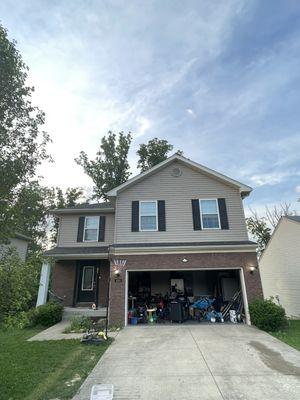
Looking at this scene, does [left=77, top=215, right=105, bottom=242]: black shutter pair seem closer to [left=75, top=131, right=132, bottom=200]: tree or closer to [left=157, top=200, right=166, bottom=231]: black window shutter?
[left=157, top=200, right=166, bottom=231]: black window shutter

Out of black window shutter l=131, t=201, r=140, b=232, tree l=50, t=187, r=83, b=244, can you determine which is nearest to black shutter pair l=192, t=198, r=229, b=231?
black window shutter l=131, t=201, r=140, b=232

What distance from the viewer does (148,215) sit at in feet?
40.0

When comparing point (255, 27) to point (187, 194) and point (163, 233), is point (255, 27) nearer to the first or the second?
point (187, 194)

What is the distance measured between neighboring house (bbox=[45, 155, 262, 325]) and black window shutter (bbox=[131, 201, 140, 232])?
0.05m

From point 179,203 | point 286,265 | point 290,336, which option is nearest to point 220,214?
point 179,203

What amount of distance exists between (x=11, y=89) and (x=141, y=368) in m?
10.1

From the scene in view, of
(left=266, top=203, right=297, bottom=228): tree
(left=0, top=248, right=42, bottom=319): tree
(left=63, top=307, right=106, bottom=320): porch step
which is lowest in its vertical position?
(left=63, top=307, right=106, bottom=320): porch step

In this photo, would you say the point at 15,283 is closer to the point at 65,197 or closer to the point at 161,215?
the point at 161,215

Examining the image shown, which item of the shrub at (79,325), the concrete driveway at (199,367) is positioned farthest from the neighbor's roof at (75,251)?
the concrete driveway at (199,367)

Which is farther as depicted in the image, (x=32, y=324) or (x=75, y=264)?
(x=75, y=264)

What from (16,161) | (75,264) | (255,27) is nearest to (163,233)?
(75,264)

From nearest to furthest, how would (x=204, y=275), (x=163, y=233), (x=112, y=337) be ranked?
(x=112, y=337) < (x=163, y=233) < (x=204, y=275)

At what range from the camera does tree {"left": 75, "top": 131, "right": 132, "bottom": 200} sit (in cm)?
2595

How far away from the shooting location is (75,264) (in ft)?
46.0
